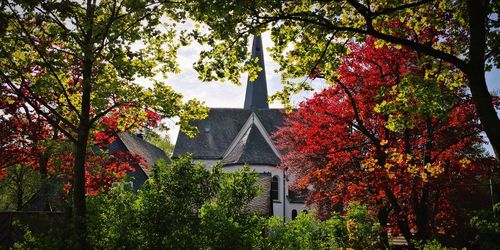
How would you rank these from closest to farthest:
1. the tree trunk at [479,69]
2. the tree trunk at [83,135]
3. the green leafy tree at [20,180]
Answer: the tree trunk at [479,69] → the tree trunk at [83,135] → the green leafy tree at [20,180]

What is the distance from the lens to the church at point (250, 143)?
32.6 meters

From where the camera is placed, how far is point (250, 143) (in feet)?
111

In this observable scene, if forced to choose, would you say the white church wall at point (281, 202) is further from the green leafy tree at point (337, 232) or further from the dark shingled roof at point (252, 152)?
the green leafy tree at point (337, 232)

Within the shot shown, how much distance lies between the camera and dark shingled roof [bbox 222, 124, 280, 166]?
32406 mm

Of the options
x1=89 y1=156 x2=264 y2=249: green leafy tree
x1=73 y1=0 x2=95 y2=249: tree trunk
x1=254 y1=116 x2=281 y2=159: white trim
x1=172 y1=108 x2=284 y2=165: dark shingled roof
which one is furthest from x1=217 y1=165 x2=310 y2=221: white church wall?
x1=89 y1=156 x2=264 y2=249: green leafy tree

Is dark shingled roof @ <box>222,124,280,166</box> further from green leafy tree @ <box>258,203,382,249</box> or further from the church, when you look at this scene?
green leafy tree @ <box>258,203,382,249</box>

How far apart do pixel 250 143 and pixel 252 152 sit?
119 centimetres

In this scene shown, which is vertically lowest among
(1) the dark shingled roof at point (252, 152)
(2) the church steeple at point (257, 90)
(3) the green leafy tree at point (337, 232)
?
(3) the green leafy tree at point (337, 232)

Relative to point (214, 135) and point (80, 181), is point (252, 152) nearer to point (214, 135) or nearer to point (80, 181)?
point (214, 135)

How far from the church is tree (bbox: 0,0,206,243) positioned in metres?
13.3

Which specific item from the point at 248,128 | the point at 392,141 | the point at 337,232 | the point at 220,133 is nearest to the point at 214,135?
the point at 220,133

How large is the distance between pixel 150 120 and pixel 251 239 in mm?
6734

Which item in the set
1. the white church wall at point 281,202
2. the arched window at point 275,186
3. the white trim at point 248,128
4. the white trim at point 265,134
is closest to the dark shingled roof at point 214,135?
the white trim at point 248,128

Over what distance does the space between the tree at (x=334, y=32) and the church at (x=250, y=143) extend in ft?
49.4
